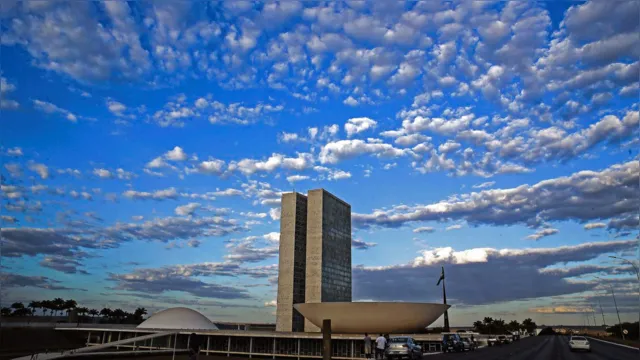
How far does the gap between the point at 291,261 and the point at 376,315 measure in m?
60.9

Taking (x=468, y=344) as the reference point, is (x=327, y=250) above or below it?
above

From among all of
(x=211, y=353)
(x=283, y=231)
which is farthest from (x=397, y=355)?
(x=283, y=231)

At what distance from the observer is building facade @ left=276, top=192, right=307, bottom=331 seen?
13638cm

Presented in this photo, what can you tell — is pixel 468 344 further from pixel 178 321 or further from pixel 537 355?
pixel 178 321

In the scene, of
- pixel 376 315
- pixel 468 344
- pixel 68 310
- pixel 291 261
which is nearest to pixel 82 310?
pixel 68 310

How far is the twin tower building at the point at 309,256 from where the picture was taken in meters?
138

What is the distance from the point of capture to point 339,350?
97625 millimetres

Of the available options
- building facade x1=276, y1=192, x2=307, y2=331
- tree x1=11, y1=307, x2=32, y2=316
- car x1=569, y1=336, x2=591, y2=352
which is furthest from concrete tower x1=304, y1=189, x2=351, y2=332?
tree x1=11, y1=307, x2=32, y2=316

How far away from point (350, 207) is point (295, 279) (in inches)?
1731

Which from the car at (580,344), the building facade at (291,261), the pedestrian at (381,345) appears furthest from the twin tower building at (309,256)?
the pedestrian at (381,345)

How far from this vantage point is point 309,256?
14575cm

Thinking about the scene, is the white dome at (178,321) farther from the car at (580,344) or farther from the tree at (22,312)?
the car at (580,344)

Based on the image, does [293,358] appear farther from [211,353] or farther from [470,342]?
[470,342]

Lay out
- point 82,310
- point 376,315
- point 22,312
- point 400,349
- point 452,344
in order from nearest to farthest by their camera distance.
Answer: point 400,349, point 452,344, point 376,315, point 22,312, point 82,310
